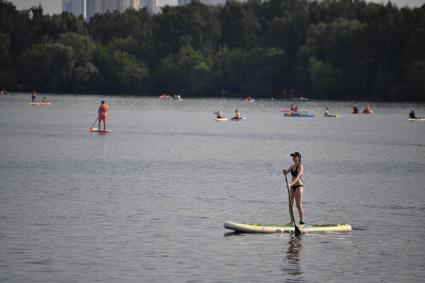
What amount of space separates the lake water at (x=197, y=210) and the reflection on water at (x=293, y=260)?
50mm

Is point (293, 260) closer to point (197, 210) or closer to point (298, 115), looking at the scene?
point (197, 210)

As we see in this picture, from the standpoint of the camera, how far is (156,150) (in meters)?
70.4

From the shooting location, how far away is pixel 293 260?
91.9 feet

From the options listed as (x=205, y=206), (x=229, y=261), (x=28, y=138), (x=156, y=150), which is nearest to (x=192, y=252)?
(x=229, y=261)

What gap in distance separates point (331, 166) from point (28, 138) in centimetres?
2851

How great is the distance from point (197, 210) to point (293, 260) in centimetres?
952

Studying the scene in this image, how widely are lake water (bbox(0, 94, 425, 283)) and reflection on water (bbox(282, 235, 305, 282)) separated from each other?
0.05 metres

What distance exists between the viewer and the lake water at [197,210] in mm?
26656

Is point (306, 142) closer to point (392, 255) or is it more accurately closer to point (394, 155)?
point (394, 155)

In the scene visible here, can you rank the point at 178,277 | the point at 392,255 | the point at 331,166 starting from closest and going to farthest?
the point at 178,277 < the point at 392,255 < the point at 331,166

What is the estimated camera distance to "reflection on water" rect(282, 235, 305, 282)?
84.7 feet

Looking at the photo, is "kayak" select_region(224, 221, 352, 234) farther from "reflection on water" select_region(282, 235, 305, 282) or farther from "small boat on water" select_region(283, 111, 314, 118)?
"small boat on water" select_region(283, 111, 314, 118)

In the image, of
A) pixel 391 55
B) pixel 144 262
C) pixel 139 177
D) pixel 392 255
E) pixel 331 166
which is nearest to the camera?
pixel 144 262

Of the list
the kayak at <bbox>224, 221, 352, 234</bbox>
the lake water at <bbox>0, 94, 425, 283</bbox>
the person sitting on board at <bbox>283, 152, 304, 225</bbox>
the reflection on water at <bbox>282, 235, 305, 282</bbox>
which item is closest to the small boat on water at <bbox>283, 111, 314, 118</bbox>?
the lake water at <bbox>0, 94, 425, 283</bbox>
